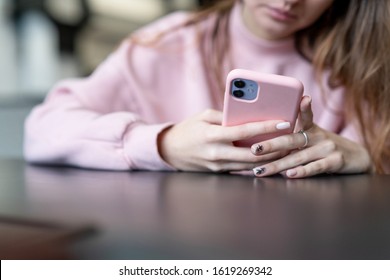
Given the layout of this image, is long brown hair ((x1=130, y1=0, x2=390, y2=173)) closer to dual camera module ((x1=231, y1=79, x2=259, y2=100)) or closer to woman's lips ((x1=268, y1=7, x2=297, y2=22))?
woman's lips ((x1=268, y1=7, x2=297, y2=22))

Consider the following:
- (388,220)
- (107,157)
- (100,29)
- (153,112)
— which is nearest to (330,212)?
(388,220)

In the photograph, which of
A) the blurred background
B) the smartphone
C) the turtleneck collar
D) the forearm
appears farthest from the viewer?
the blurred background

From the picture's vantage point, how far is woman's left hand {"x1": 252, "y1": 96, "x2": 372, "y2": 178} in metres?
0.70

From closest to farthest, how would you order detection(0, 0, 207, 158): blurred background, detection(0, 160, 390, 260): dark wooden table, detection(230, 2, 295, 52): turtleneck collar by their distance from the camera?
detection(0, 160, 390, 260): dark wooden table → detection(230, 2, 295, 52): turtleneck collar → detection(0, 0, 207, 158): blurred background

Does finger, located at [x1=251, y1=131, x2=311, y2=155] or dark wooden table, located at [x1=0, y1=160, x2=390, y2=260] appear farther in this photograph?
finger, located at [x1=251, y1=131, x2=311, y2=155]

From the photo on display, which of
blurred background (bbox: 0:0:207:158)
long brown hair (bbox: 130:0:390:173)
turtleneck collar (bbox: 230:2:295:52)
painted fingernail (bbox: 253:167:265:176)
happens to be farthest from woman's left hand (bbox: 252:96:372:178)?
blurred background (bbox: 0:0:207:158)

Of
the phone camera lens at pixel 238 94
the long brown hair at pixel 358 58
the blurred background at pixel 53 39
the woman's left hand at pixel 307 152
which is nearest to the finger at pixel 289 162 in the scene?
the woman's left hand at pixel 307 152

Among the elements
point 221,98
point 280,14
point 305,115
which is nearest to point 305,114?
point 305,115

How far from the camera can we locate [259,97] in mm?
674

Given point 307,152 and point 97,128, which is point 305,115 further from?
point 97,128

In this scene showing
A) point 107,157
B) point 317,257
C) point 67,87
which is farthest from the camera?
point 67,87
